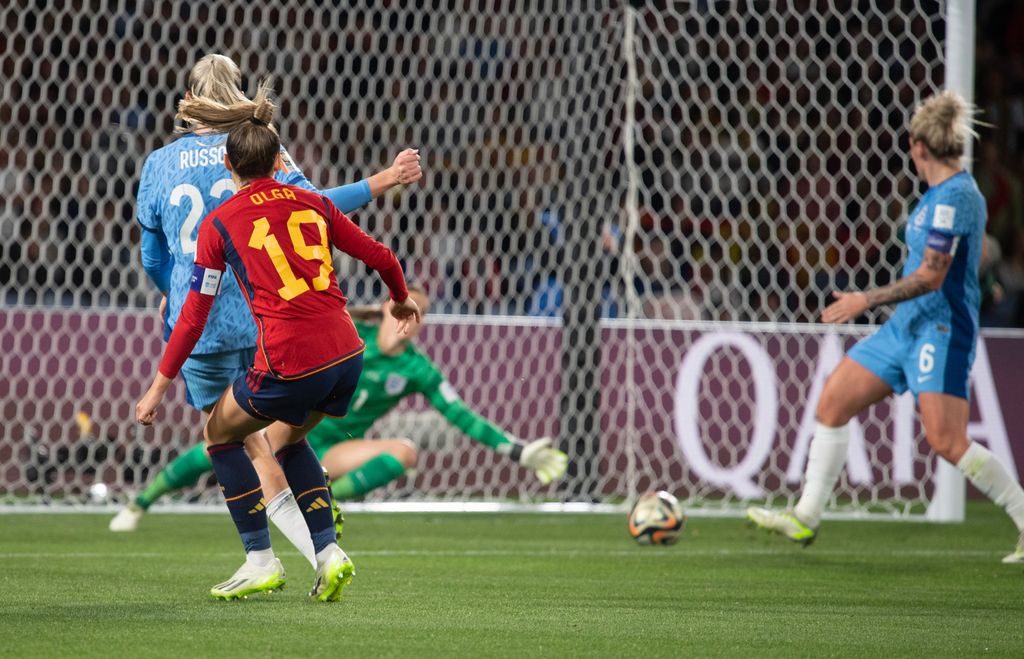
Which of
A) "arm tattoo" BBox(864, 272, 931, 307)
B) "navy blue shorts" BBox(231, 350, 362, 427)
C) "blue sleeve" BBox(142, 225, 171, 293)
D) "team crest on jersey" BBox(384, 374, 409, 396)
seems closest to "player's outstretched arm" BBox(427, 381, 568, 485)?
"team crest on jersey" BBox(384, 374, 409, 396)

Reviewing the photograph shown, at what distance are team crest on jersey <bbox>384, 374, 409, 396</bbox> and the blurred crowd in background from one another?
1.47 metres

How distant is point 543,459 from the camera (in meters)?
7.07

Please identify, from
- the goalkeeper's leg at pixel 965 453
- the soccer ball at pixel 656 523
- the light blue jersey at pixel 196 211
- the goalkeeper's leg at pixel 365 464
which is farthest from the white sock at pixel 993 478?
the light blue jersey at pixel 196 211

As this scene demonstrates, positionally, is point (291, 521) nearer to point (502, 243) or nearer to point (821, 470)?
point (821, 470)

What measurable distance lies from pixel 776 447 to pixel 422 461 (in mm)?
2176

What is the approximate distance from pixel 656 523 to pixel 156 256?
2.52 metres

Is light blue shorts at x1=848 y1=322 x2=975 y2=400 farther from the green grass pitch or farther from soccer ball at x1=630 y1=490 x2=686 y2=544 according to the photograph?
soccer ball at x1=630 y1=490 x2=686 y2=544

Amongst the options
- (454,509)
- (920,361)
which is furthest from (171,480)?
(920,361)

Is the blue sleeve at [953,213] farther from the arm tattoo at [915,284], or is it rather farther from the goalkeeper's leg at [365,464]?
the goalkeeper's leg at [365,464]

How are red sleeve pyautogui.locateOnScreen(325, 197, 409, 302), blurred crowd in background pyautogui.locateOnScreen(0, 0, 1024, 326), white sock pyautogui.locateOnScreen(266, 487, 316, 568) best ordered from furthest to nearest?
blurred crowd in background pyautogui.locateOnScreen(0, 0, 1024, 326) < white sock pyautogui.locateOnScreen(266, 487, 316, 568) < red sleeve pyautogui.locateOnScreen(325, 197, 409, 302)

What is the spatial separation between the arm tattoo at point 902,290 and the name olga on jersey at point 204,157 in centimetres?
241

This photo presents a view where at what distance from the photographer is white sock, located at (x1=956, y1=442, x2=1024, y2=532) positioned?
5.67m

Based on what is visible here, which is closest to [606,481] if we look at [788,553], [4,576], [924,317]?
[788,553]

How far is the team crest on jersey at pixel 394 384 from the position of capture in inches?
284
